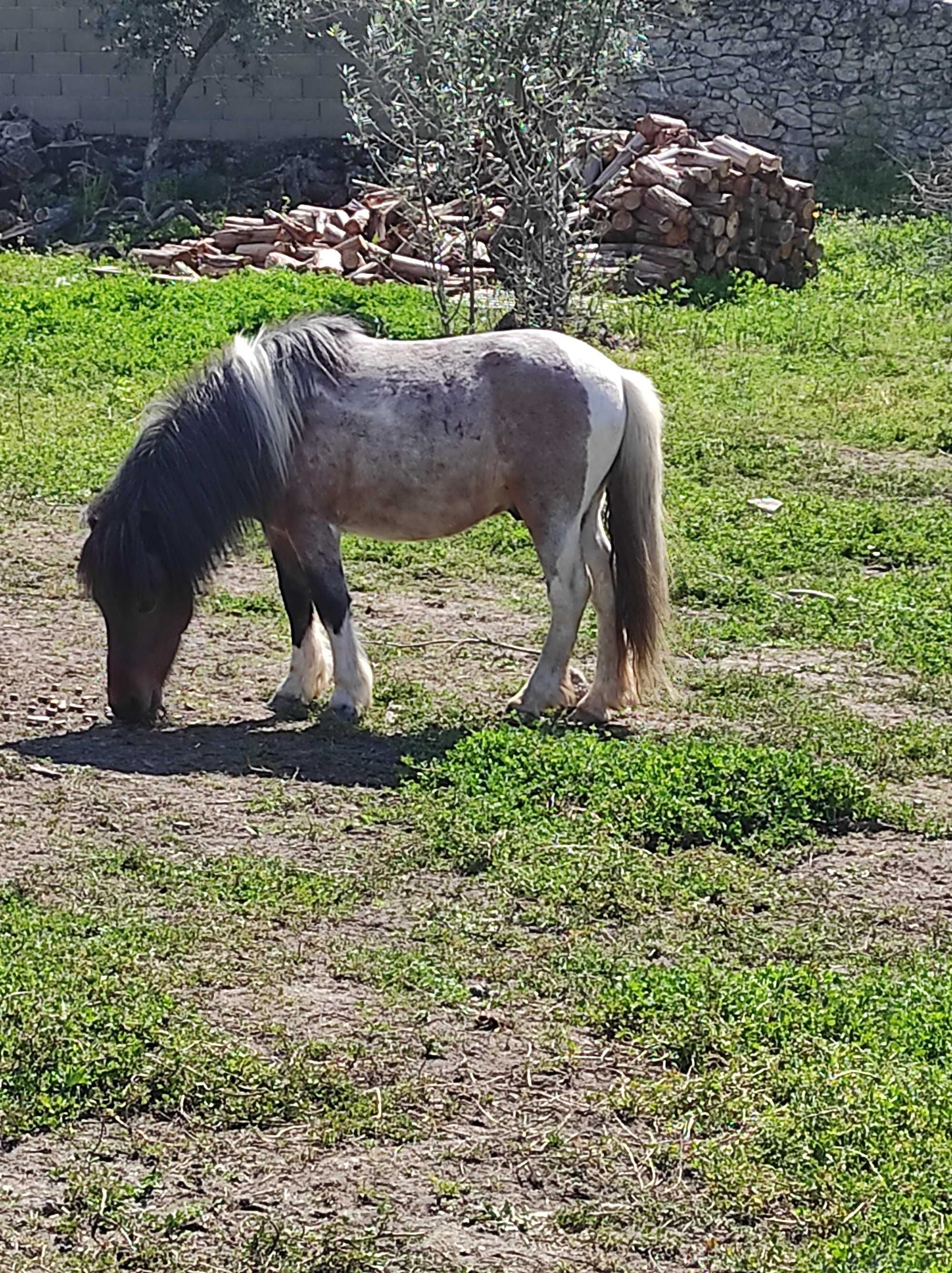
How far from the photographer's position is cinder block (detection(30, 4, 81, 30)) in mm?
21734

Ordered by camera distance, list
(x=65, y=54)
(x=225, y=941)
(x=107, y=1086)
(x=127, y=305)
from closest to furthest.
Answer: (x=107, y=1086), (x=225, y=941), (x=127, y=305), (x=65, y=54)

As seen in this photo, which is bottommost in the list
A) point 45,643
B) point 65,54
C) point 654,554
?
A: point 45,643

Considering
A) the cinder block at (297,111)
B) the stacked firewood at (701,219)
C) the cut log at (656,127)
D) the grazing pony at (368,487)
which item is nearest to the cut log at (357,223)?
the stacked firewood at (701,219)

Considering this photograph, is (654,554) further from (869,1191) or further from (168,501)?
(869,1191)

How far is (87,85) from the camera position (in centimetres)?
2197

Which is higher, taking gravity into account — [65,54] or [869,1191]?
[65,54]

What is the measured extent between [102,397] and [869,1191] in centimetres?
904

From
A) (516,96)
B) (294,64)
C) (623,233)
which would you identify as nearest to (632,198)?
(623,233)

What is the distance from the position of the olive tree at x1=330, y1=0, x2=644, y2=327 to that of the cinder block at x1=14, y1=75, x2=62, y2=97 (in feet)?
30.3

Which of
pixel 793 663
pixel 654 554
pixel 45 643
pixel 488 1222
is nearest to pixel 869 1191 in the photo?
pixel 488 1222

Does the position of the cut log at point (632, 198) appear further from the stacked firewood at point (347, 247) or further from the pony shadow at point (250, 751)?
the pony shadow at point (250, 751)

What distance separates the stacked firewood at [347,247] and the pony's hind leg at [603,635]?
8323 millimetres

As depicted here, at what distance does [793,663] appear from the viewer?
7113 mm

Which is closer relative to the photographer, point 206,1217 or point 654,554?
point 206,1217
